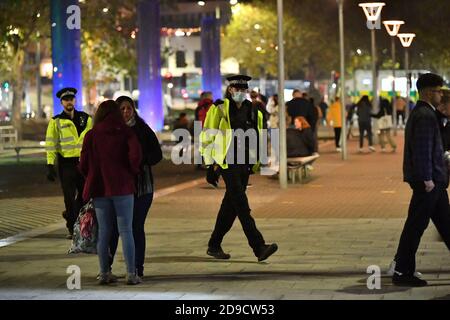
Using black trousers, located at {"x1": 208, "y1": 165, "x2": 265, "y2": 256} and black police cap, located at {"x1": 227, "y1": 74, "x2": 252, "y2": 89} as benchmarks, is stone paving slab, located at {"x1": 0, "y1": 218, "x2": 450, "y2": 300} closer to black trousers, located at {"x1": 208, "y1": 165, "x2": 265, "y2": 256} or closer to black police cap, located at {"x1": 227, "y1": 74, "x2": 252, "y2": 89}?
black trousers, located at {"x1": 208, "y1": 165, "x2": 265, "y2": 256}

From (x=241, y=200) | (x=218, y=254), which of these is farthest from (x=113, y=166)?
(x=218, y=254)

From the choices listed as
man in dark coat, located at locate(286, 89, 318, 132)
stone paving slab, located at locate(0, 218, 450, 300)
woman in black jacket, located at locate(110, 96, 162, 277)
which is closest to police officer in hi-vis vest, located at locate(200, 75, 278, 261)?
stone paving slab, located at locate(0, 218, 450, 300)

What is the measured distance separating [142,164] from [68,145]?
3.42 m

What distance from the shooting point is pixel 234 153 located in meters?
11.7

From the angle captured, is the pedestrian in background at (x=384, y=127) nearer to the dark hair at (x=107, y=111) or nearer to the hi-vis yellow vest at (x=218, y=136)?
the hi-vis yellow vest at (x=218, y=136)

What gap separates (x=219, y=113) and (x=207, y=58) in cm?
4997

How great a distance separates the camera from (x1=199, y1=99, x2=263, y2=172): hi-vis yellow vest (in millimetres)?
11648

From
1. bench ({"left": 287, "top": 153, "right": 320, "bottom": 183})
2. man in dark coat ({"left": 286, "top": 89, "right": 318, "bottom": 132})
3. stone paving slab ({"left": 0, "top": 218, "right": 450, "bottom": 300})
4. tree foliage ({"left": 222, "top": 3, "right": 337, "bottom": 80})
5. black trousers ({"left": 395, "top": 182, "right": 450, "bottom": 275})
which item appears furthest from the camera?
tree foliage ({"left": 222, "top": 3, "right": 337, "bottom": 80})

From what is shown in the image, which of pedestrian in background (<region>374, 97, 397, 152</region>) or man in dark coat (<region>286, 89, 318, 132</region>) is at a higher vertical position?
man in dark coat (<region>286, 89, 318, 132</region>)

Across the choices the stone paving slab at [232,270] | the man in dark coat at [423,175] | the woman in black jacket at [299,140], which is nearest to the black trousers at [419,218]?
the man in dark coat at [423,175]

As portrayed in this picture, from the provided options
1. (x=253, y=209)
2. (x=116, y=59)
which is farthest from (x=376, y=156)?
(x=116, y=59)

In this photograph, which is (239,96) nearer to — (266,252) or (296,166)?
(266,252)

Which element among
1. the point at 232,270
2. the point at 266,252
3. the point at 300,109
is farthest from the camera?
the point at 300,109

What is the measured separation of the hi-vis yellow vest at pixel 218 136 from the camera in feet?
38.2
